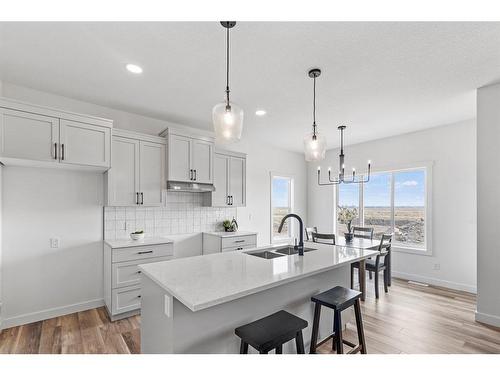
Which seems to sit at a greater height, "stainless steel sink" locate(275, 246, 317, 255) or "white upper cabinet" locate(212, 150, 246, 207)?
"white upper cabinet" locate(212, 150, 246, 207)

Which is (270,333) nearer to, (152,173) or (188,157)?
(152,173)

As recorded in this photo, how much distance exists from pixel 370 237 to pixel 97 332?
426cm

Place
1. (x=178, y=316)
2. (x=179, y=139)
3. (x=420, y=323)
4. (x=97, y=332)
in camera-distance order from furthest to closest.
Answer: (x=179, y=139) < (x=420, y=323) < (x=97, y=332) < (x=178, y=316)

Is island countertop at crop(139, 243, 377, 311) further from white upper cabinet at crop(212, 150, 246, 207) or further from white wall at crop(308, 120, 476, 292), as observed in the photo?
white wall at crop(308, 120, 476, 292)

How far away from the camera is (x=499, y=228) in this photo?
9.04 ft

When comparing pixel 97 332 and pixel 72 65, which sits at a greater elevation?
pixel 72 65

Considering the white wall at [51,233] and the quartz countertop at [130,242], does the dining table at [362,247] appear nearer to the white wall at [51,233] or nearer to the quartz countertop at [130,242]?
the quartz countertop at [130,242]

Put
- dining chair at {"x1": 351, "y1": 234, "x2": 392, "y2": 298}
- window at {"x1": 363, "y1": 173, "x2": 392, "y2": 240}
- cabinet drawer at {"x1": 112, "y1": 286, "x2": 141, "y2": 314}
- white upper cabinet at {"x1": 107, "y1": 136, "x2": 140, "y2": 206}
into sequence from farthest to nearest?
1. window at {"x1": 363, "y1": 173, "x2": 392, "y2": 240}
2. dining chair at {"x1": 351, "y1": 234, "x2": 392, "y2": 298}
3. white upper cabinet at {"x1": 107, "y1": 136, "x2": 140, "y2": 206}
4. cabinet drawer at {"x1": 112, "y1": 286, "x2": 141, "y2": 314}

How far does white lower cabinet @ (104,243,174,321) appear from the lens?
291cm

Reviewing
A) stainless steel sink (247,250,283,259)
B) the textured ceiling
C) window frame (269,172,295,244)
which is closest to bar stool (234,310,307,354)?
stainless steel sink (247,250,283,259)

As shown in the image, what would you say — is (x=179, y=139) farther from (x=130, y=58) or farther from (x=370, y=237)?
(x=370, y=237)

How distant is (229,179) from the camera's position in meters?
4.34

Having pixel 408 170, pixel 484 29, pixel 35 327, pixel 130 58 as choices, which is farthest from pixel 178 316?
pixel 408 170

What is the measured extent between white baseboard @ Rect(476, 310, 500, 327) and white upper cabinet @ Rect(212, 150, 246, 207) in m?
3.36
